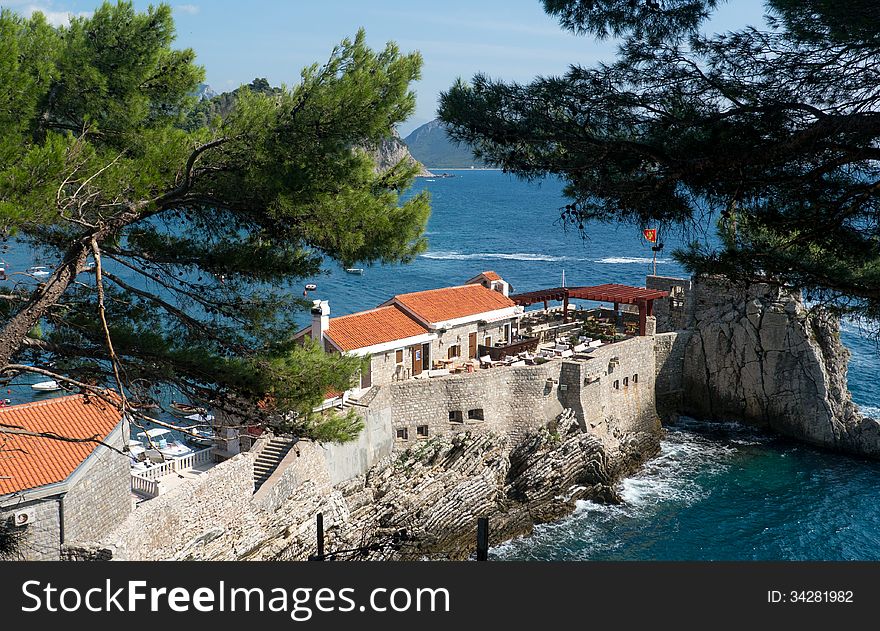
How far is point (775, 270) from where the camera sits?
11.4 m

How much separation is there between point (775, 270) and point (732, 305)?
24.1m

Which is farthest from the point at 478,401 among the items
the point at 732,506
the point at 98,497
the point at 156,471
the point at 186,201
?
the point at 186,201

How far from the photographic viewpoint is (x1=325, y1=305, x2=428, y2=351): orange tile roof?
26375mm

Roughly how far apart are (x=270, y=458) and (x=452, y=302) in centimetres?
1020

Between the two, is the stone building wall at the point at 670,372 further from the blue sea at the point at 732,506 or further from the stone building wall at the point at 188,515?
the stone building wall at the point at 188,515

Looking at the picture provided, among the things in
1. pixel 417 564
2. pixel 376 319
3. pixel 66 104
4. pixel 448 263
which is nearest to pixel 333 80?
pixel 66 104

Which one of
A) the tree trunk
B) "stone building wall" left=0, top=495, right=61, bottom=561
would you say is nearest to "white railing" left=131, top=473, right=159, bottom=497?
"stone building wall" left=0, top=495, right=61, bottom=561

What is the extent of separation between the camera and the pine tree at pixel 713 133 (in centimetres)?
988

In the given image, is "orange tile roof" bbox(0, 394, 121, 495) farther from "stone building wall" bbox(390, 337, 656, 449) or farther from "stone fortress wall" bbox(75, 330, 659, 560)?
"stone building wall" bbox(390, 337, 656, 449)

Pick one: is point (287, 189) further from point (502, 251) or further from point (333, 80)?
point (502, 251)

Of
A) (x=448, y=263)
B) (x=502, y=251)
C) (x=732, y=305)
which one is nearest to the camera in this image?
(x=732, y=305)

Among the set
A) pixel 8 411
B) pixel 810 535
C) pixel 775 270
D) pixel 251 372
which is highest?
pixel 775 270

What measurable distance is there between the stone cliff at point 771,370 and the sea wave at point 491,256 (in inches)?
1715

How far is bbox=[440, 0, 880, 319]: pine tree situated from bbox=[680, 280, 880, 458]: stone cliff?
22.7 meters
